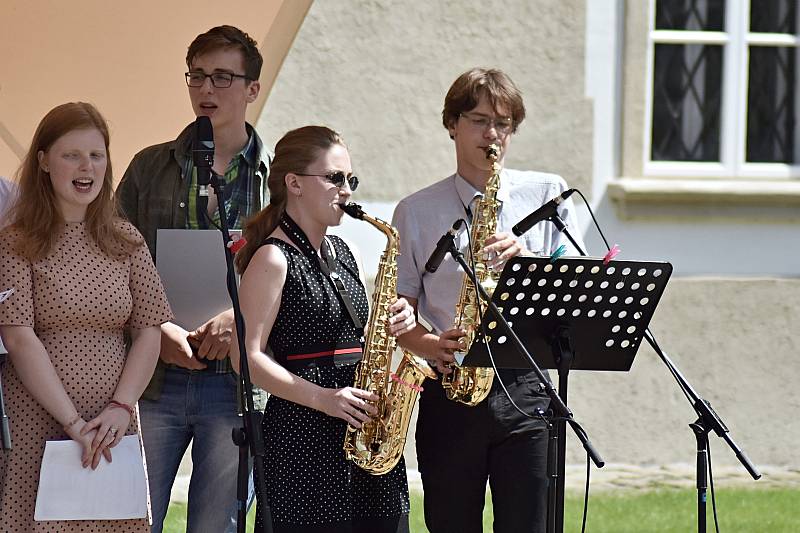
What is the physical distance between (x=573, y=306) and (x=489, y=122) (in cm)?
84

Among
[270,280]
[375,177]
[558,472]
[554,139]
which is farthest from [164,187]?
[554,139]

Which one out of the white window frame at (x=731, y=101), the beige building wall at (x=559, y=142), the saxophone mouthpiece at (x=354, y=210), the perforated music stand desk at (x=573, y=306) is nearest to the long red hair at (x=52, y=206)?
the saxophone mouthpiece at (x=354, y=210)

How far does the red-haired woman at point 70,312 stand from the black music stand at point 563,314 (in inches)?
41.9

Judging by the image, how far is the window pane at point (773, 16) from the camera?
27.4ft

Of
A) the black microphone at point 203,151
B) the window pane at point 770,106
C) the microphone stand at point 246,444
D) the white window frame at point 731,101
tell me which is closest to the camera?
the microphone stand at point 246,444

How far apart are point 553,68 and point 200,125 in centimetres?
478

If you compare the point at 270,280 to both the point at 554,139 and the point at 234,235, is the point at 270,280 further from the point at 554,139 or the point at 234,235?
the point at 554,139

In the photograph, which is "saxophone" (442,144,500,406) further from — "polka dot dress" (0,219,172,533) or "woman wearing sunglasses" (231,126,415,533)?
"polka dot dress" (0,219,172,533)

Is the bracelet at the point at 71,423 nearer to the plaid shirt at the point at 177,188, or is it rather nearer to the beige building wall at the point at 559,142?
the plaid shirt at the point at 177,188

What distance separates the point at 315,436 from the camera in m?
3.77

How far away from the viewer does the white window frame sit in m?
8.27

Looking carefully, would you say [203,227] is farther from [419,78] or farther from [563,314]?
[419,78]

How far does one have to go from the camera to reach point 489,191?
4.23 meters

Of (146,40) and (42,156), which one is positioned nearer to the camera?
(42,156)
